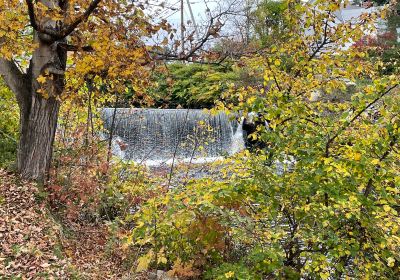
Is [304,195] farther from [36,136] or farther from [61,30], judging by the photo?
[36,136]

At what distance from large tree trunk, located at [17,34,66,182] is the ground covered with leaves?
271 mm

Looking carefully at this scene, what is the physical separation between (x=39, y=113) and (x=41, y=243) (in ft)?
5.66

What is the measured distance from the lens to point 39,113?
506 cm

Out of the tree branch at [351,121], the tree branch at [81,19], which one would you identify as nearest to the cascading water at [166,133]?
the tree branch at [81,19]

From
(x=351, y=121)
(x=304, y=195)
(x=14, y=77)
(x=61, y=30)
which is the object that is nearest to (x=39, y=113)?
(x=14, y=77)

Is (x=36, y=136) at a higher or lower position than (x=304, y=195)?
higher

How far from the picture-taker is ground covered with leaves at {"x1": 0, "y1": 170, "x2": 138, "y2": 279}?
3.73 m

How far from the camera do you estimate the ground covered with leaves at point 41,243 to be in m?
3.73

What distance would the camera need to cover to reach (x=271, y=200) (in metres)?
3.58

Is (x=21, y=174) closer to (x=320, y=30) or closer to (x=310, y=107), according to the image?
(x=310, y=107)

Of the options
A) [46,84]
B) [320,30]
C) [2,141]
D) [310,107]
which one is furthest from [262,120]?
[2,141]

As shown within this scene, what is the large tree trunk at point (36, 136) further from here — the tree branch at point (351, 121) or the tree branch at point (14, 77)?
the tree branch at point (351, 121)

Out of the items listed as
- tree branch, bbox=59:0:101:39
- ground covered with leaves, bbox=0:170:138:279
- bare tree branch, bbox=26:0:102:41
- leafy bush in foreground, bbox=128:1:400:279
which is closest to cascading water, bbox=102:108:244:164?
ground covered with leaves, bbox=0:170:138:279

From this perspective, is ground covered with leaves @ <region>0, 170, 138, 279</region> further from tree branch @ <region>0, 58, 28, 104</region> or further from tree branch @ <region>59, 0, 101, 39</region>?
tree branch @ <region>59, 0, 101, 39</region>
